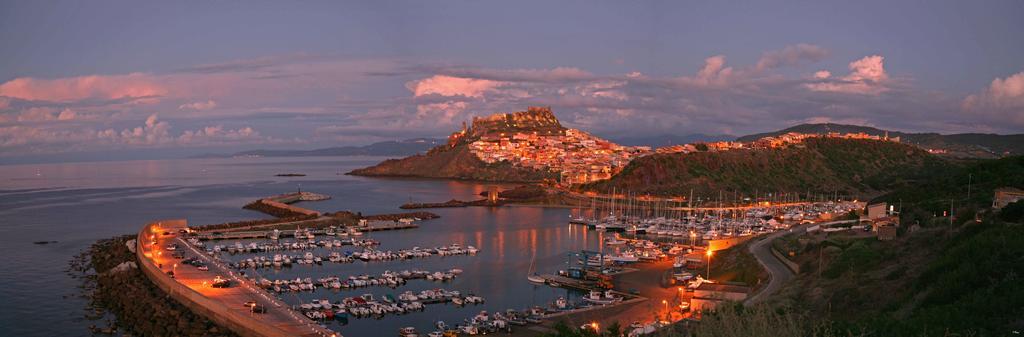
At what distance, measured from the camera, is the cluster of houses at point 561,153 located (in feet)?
274

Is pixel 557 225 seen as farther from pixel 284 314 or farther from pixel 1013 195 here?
pixel 284 314

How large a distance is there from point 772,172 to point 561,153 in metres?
41.3

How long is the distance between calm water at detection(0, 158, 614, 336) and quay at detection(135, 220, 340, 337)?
1.62m

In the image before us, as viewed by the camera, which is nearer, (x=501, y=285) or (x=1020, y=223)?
(x=1020, y=223)

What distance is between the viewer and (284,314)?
18562 mm

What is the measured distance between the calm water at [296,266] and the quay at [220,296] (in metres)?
1.62

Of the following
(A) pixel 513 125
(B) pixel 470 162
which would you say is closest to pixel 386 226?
(B) pixel 470 162

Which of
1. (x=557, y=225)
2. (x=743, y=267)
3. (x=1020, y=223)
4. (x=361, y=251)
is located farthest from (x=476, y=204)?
(x=1020, y=223)

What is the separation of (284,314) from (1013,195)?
23752 millimetres

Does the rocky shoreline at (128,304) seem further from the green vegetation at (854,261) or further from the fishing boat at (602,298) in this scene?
the green vegetation at (854,261)

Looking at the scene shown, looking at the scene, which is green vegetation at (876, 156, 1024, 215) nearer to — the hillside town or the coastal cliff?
the hillside town

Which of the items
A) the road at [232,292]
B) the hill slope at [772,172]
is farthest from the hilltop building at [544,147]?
the road at [232,292]

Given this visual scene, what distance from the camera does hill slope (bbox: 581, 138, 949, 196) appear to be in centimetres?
6444

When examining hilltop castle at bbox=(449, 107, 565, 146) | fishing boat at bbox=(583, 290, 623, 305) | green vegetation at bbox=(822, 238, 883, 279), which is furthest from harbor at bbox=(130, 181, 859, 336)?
hilltop castle at bbox=(449, 107, 565, 146)
